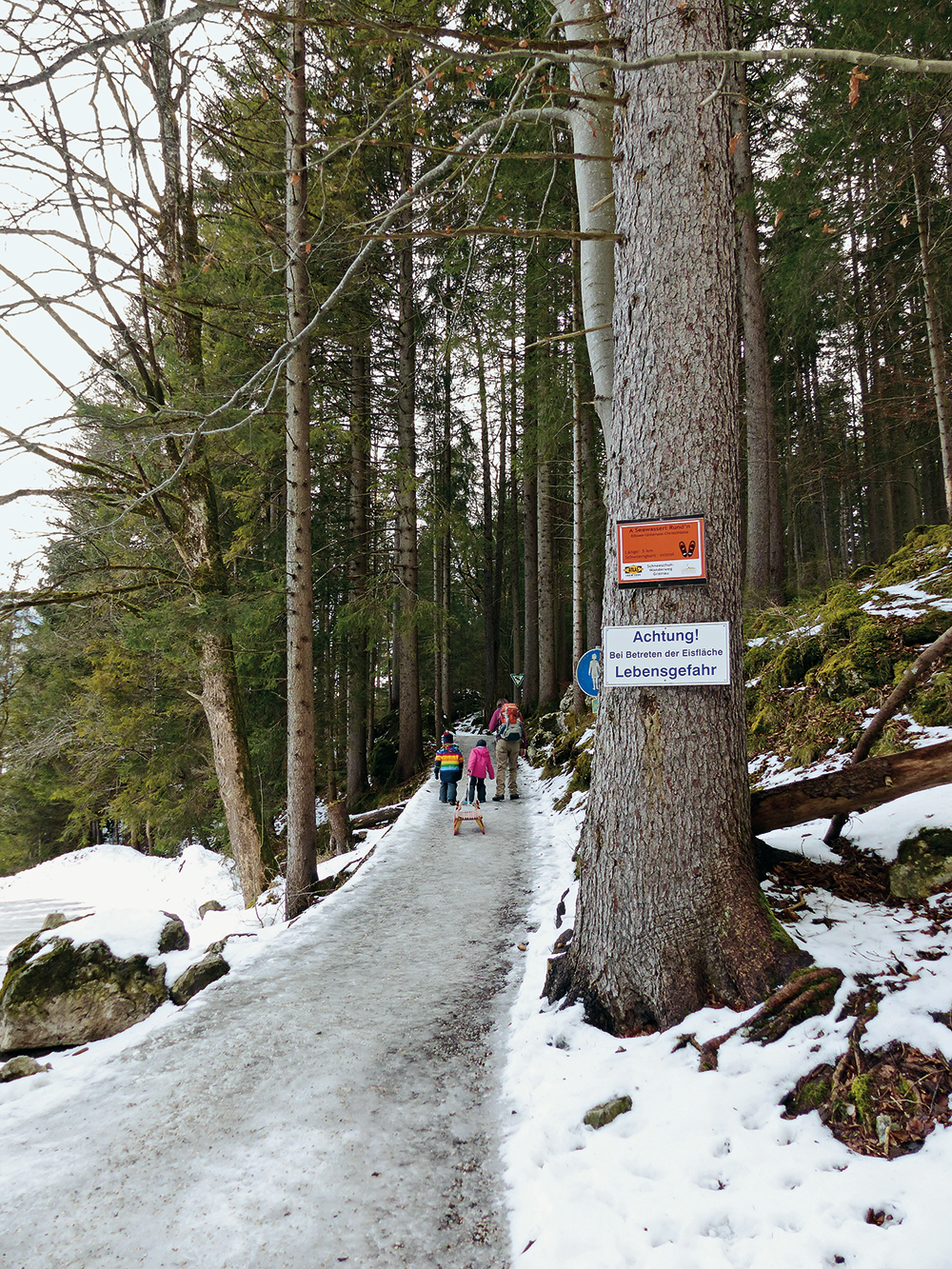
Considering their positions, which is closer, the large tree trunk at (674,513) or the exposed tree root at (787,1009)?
the exposed tree root at (787,1009)

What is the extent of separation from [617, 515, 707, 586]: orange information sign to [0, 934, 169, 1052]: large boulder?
4.43 metres

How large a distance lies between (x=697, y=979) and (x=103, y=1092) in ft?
10.2

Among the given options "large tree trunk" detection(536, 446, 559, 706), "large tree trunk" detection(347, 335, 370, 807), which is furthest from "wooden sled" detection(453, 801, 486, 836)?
"large tree trunk" detection(536, 446, 559, 706)

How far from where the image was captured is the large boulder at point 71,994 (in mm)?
4172

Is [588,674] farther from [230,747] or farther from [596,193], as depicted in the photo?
[230,747]

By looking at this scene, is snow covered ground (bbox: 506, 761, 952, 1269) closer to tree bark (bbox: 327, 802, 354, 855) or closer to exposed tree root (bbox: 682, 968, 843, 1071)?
exposed tree root (bbox: 682, 968, 843, 1071)

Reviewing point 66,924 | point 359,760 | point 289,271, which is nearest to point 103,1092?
point 66,924

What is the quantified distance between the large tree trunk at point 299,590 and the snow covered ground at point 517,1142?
330 cm

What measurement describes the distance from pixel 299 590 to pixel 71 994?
4.68 meters

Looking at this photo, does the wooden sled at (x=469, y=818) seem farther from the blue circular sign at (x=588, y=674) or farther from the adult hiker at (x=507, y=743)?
the blue circular sign at (x=588, y=674)

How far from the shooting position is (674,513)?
10.5 feet


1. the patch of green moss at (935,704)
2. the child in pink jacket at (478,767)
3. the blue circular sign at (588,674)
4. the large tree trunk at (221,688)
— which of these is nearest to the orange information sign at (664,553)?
the patch of green moss at (935,704)

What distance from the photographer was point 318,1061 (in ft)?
11.3

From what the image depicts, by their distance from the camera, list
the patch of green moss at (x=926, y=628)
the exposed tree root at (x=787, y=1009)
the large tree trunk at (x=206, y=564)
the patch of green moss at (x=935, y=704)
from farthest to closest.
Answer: the large tree trunk at (x=206, y=564) < the patch of green moss at (x=926, y=628) < the patch of green moss at (x=935, y=704) < the exposed tree root at (x=787, y=1009)
